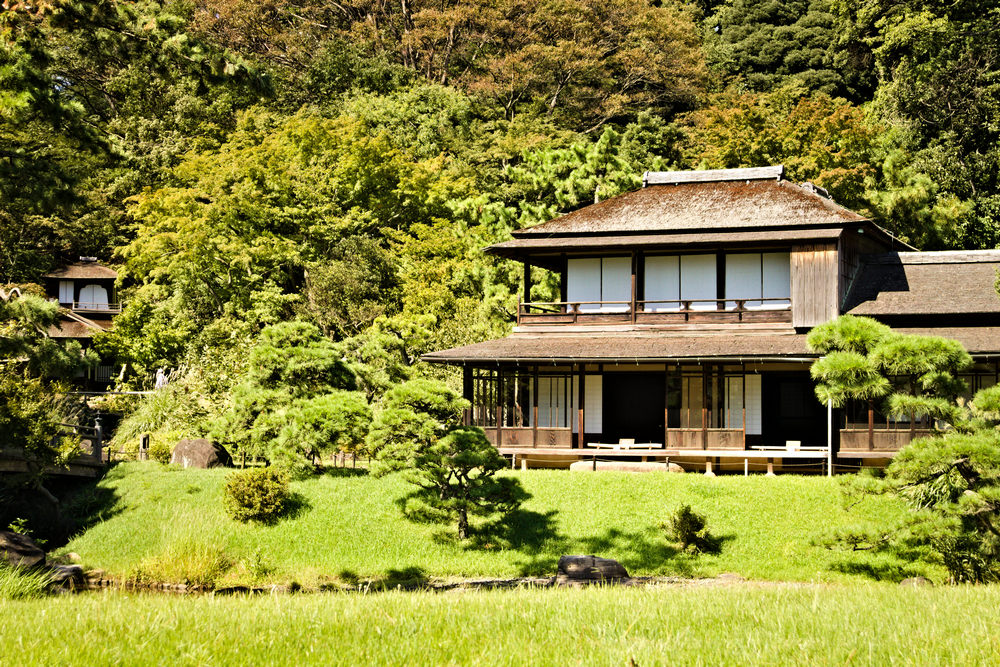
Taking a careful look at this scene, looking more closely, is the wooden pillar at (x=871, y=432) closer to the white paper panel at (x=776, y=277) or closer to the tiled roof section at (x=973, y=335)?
the tiled roof section at (x=973, y=335)

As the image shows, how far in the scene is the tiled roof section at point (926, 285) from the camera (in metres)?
30.9

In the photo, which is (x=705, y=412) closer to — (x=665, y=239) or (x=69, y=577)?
(x=665, y=239)

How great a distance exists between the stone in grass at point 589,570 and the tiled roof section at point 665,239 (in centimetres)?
1317

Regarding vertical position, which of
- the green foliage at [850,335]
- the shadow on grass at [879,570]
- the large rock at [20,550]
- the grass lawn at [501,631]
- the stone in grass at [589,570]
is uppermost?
the green foliage at [850,335]

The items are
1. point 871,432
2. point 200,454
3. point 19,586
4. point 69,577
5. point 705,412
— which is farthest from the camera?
point 200,454

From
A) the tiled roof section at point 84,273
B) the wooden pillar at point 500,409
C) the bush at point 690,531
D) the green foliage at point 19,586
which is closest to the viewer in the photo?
the green foliage at point 19,586

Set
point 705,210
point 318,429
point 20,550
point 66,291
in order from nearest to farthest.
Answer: point 20,550
point 318,429
point 705,210
point 66,291

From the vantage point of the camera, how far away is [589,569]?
21.2m

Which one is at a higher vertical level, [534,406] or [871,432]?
[534,406]

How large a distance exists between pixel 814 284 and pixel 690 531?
10787 mm

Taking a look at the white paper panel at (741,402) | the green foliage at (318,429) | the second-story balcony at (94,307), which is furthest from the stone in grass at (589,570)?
the second-story balcony at (94,307)

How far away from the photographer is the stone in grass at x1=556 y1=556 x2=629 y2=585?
20875 millimetres

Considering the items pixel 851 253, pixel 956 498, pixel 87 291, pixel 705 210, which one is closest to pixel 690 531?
pixel 956 498

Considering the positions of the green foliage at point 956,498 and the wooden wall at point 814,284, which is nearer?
the green foliage at point 956,498
